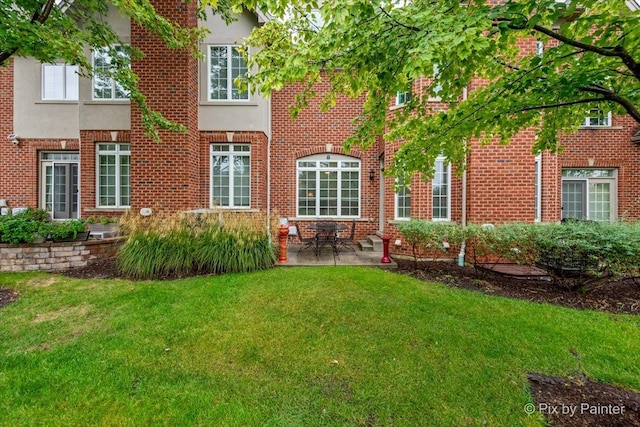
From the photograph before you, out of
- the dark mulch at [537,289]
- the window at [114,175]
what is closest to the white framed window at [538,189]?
the dark mulch at [537,289]

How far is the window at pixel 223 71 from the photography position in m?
8.87

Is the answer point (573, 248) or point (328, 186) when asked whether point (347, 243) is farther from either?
point (573, 248)

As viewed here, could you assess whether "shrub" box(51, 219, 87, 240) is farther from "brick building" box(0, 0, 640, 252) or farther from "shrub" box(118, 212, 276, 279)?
"brick building" box(0, 0, 640, 252)

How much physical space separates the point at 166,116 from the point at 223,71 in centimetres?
253

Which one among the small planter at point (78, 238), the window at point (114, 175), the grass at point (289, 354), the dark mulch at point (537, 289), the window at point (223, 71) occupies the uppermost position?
the window at point (223, 71)

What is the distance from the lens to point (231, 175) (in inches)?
360

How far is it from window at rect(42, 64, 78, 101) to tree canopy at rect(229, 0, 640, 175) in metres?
11.0

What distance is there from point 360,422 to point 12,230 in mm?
8320

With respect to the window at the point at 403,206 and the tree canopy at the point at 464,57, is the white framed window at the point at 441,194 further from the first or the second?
the tree canopy at the point at 464,57

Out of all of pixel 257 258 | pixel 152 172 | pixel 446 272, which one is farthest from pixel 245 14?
pixel 446 272

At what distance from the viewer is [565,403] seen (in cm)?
234

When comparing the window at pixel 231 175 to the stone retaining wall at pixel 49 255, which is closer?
the stone retaining wall at pixel 49 255

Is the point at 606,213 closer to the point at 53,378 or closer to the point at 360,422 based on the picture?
the point at 360,422

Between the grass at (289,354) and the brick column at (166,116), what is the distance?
345 centimetres
